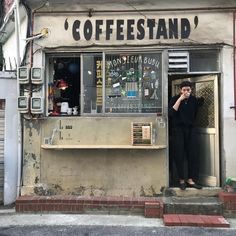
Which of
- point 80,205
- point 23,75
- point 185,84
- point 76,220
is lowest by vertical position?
point 76,220

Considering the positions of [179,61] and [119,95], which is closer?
[179,61]

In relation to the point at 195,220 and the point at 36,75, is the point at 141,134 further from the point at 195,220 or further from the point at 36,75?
the point at 36,75

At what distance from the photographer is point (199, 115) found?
28.5 ft

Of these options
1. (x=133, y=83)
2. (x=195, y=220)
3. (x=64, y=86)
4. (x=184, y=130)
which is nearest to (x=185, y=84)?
(x=184, y=130)

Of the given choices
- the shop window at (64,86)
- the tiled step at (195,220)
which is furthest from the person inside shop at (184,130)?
the shop window at (64,86)

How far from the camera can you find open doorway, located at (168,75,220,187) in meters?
8.17

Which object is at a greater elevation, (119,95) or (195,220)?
(119,95)

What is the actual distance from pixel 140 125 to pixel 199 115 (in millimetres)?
1453

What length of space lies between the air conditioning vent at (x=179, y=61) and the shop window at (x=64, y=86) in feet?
5.90

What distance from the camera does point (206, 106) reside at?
847cm

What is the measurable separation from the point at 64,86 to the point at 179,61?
2.28 m

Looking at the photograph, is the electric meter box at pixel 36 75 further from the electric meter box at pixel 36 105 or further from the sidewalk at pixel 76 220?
the sidewalk at pixel 76 220

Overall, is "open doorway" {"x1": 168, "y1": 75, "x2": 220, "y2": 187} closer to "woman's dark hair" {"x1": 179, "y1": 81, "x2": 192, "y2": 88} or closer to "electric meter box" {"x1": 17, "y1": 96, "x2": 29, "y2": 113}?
"woman's dark hair" {"x1": 179, "y1": 81, "x2": 192, "y2": 88}

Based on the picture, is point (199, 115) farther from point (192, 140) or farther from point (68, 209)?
point (68, 209)
